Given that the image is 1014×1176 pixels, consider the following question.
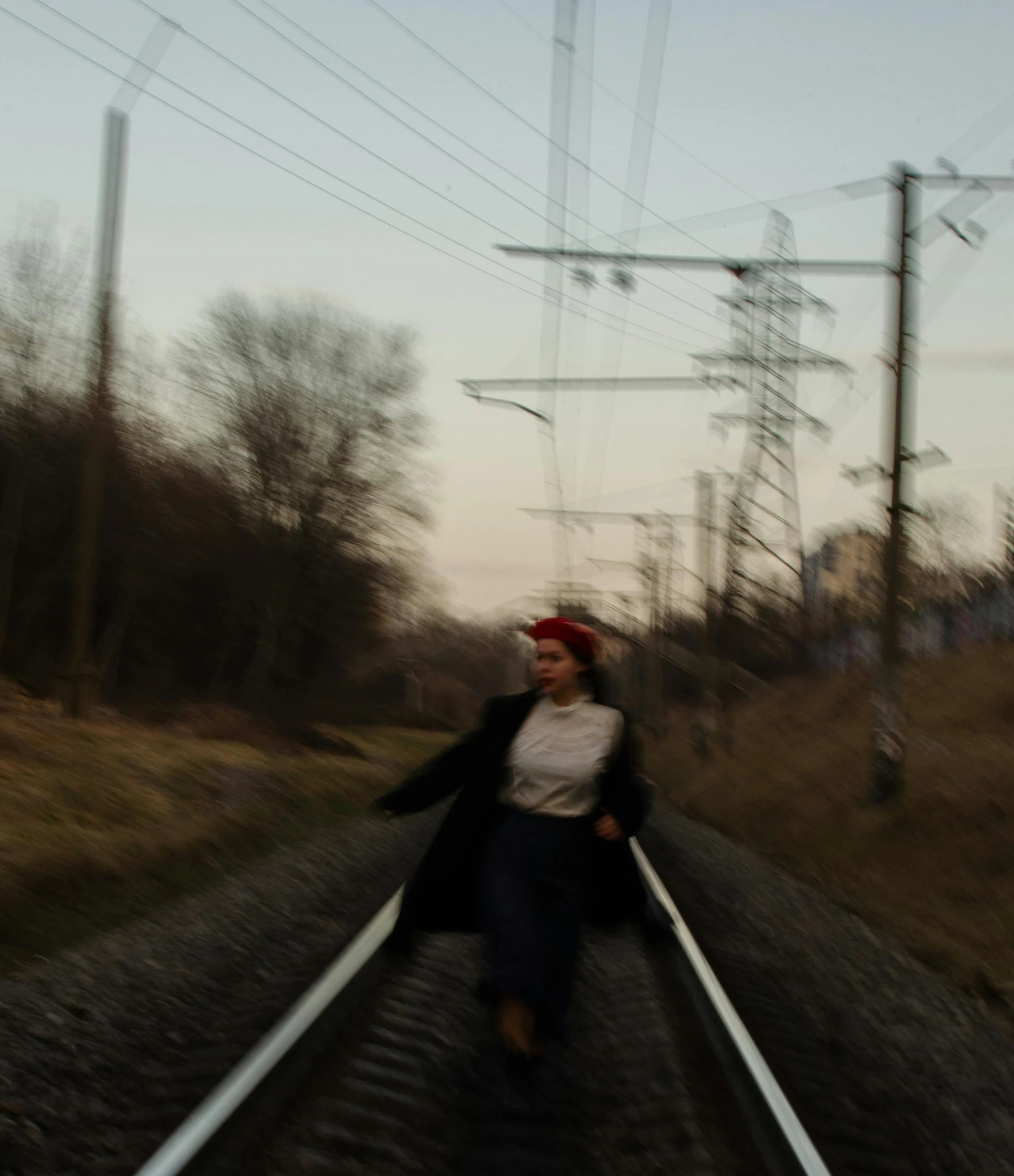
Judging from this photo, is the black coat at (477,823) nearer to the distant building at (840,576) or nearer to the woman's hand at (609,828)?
the woman's hand at (609,828)

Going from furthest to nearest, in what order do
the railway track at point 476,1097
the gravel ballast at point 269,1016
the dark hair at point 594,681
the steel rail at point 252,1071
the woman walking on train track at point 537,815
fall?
the dark hair at point 594,681 → the woman walking on train track at point 537,815 → the gravel ballast at point 269,1016 → the railway track at point 476,1097 → the steel rail at point 252,1071

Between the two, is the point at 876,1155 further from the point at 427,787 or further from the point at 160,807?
the point at 160,807

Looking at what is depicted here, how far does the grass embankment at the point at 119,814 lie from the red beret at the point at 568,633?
419cm

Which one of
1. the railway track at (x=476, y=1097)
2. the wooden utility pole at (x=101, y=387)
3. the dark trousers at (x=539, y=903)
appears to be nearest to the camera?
the railway track at (x=476, y=1097)

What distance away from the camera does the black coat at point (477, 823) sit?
5.50 metres

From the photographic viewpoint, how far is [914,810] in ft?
66.6

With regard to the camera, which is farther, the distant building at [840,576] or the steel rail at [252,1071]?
the distant building at [840,576]

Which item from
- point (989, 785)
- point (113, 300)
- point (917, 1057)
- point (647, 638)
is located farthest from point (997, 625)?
point (917, 1057)

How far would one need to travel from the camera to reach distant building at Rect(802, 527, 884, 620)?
66250 mm

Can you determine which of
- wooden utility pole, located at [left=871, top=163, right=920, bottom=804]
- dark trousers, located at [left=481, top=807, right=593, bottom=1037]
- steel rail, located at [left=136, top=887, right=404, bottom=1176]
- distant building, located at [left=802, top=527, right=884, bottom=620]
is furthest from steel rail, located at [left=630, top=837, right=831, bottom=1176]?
distant building, located at [left=802, top=527, right=884, bottom=620]

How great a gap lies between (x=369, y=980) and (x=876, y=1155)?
313 cm

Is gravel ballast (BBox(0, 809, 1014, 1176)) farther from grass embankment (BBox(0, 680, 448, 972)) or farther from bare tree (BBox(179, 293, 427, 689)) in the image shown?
bare tree (BBox(179, 293, 427, 689))

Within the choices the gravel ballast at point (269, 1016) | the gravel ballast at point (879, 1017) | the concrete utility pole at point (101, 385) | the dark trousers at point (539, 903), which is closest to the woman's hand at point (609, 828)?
the dark trousers at point (539, 903)

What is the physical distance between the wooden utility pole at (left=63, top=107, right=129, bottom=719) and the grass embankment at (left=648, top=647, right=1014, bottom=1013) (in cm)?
1094
